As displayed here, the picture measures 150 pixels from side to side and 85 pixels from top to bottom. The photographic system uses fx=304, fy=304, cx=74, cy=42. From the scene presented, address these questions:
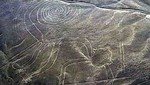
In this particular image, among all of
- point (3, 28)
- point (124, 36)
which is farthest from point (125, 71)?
point (3, 28)

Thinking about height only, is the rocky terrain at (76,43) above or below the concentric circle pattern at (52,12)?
below

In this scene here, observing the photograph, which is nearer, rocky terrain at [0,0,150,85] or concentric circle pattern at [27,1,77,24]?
rocky terrain at [0,0,150,85]

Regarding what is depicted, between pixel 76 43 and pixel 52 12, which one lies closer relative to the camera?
pixel 76 43

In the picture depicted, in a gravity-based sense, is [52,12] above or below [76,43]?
above

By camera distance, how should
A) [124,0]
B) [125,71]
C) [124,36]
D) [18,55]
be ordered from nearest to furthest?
[125,71]
[124,36]
[18,55]
[124,0]

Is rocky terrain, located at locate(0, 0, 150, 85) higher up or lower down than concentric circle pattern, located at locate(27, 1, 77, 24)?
lower down

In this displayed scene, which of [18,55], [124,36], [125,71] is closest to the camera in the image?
[125,71]

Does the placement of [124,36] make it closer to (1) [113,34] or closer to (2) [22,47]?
(1) [113,34]

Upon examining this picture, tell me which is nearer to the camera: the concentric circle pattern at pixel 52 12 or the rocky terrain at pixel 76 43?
the rocky terrain at pixel 76 43
